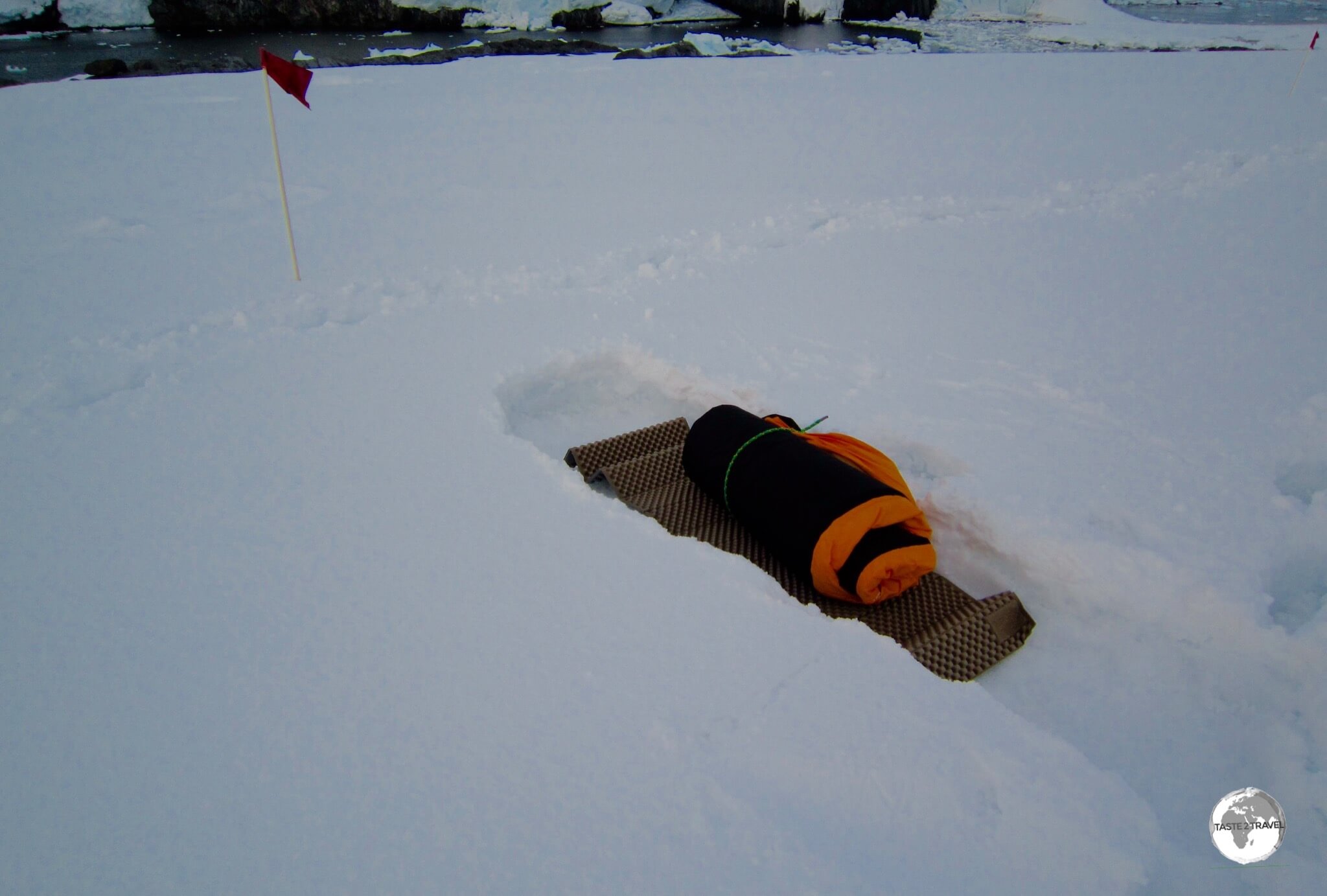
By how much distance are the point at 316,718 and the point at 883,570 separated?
1.41 meters

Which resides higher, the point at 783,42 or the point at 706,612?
the point at 783,42

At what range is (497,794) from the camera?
140 centimetres

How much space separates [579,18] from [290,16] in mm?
8939

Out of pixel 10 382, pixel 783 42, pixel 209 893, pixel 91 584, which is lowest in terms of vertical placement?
pixel 209 893

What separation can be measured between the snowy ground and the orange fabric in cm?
20

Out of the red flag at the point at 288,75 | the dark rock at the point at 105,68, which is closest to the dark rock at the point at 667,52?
the dark rock at the point at 105,68

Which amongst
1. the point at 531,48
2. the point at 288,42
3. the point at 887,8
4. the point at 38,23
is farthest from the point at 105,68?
the point at 887,8

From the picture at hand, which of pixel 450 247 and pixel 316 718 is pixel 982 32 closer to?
pixel 450 247

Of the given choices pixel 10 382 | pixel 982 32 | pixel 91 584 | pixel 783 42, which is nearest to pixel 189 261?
pixel 10 382

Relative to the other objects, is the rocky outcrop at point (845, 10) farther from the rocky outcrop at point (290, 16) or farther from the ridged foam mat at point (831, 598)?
the ridged foam mat at point (831, 598)

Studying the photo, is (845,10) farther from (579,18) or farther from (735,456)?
(735,456)

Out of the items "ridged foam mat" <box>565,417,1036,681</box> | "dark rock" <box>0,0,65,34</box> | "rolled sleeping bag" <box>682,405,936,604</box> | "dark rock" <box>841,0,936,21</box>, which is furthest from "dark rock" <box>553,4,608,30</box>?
"rolled sleeping bag" <box>682,405,936,604</box>

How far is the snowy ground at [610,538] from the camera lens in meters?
1.38

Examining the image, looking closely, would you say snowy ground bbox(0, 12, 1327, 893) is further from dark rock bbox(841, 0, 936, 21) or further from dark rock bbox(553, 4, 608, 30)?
dark rock bbox(841, 0, 936, 21)
